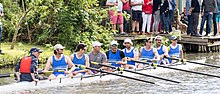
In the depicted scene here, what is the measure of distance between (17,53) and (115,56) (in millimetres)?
4131

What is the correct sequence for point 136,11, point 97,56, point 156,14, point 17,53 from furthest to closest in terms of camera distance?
1. point 156,14
2. point 136,11
3. point 17,53
4. point 97,56

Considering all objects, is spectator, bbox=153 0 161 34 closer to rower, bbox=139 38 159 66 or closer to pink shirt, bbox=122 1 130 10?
pink shirt, bbox=122 1 130 10

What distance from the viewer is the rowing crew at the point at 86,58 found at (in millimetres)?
13250

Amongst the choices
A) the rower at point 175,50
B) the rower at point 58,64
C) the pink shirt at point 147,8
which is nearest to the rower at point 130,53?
the rower at point 175,50

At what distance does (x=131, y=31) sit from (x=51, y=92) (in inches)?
373

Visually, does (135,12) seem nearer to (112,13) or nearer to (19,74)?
(112,13)

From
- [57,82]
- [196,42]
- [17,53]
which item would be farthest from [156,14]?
[57,82]

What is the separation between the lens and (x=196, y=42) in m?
21.9

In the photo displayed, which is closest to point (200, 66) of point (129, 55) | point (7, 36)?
point (129, 55)

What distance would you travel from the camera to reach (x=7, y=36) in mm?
21625

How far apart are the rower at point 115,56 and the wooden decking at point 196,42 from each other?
4.98m

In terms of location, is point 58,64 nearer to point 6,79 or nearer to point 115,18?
point 6,79

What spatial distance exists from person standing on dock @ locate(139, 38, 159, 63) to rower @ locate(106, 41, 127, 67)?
3.65 feet

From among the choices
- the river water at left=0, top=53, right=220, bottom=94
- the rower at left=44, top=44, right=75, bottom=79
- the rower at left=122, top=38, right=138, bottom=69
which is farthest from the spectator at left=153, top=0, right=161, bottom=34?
the rower at left=44, top=44, right=75, bottom=79
